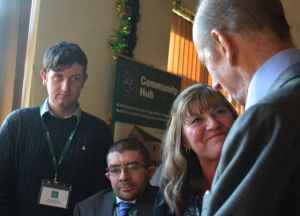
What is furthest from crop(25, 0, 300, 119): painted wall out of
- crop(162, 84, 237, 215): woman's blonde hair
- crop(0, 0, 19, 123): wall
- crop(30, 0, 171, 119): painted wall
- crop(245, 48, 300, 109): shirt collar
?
crop(245, 48, 300, 109): shirt collar

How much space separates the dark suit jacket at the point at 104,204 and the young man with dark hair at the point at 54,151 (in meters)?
0.17

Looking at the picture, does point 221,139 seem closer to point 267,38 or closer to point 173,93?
point 267,38

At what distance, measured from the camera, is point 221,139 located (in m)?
1.69

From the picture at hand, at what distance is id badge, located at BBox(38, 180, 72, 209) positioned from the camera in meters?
2.21

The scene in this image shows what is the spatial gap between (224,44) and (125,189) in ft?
4.39

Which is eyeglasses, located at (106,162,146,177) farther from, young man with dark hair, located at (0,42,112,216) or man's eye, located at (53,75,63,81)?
man's eye, located at (53,75,63,81)

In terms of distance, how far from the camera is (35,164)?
2.22 meters

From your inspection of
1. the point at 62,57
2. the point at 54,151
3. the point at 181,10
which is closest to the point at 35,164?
the point at 54,151

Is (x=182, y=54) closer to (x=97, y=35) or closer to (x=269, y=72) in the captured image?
(x=97, y=35)

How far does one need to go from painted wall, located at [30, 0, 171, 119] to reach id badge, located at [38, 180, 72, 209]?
750mm

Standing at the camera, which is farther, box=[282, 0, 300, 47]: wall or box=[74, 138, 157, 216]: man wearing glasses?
box=[282, 0, 300, 47]: wall

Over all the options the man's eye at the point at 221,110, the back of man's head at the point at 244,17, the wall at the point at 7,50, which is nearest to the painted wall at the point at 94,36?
the wall at the point at 7,50

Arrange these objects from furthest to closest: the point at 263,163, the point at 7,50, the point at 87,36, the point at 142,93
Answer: the point at 142,93 → the point at 87,36 → the point at 7,50 → the point at 263,163

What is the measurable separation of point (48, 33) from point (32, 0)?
0.22m
